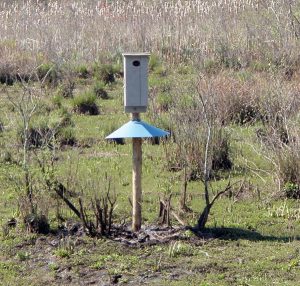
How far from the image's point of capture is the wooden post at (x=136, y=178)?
8.27 m

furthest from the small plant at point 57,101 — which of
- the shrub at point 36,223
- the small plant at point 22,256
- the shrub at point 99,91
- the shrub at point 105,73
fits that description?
the small plant at point 22,256

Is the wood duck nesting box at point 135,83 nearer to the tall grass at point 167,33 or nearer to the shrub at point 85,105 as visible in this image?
the shrub at point 85,105

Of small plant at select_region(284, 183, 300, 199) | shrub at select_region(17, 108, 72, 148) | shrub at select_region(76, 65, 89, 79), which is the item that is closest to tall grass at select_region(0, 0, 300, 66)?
shrub at select_region(76, 65, 89, 79)

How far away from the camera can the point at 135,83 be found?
829cm

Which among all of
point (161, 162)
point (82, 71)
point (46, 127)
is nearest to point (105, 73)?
point (82, 71)

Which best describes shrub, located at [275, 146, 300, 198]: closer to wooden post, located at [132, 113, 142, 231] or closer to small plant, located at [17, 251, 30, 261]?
wooden post, located at [132, 113, 142, 231]

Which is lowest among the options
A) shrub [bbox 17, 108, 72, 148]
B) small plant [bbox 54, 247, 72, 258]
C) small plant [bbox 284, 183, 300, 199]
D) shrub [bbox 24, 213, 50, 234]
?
small plant [bbox 54, 247, 72, 258]

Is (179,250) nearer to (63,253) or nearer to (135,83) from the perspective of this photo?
(63,253)

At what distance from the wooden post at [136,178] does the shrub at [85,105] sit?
674cm

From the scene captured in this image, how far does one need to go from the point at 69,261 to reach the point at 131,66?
1.87 m

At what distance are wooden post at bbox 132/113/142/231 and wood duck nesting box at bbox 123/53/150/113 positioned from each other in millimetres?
201

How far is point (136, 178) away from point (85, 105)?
23.1 ft

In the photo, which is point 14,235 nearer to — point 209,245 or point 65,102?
point 209,245

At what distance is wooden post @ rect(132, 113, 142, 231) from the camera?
8269 mm
